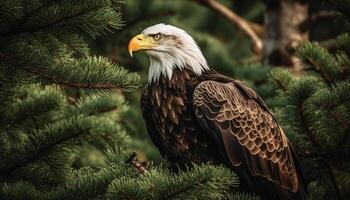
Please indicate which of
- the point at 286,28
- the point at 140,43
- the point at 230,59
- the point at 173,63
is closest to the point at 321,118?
the point at 173,63

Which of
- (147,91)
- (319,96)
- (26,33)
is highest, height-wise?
(26,33)

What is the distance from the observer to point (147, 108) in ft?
16.9

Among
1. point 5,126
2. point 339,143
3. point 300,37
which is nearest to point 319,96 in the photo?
point 339,143

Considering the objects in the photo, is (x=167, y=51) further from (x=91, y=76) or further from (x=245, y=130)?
(x=91, y=76)

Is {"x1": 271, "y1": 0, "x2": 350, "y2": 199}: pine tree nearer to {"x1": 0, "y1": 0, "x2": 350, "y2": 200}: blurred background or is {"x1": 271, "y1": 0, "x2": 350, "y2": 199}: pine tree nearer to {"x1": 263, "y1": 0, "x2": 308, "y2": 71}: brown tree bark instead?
{"x1": 0, "y1": 0, "x2": 350, "y2": 200}: blurred background

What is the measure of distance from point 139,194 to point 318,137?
1.76 m

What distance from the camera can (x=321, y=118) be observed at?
425cm

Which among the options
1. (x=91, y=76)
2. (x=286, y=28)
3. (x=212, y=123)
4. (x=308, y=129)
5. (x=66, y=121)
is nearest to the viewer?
(x=91, y=76)

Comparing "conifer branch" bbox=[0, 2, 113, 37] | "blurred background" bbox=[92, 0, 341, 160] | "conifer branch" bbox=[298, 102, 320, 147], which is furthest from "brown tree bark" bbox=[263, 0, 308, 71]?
"conifer branch" bbox=[0, 2, 113, 37]

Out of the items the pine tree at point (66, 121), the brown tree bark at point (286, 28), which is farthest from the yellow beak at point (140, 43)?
the brown tree bark at point (286, 28)

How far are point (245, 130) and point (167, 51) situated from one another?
0.95 metres

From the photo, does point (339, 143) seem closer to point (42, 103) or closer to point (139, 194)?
point (139, 194)

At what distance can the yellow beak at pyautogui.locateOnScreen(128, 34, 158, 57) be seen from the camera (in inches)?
197

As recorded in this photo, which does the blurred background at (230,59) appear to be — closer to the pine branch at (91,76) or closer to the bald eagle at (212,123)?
the bald eagle at (212,123)
